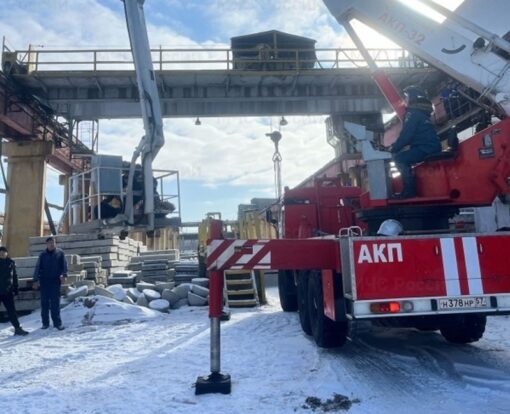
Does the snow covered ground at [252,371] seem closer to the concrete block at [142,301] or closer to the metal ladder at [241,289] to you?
the concrete block at [142,301]

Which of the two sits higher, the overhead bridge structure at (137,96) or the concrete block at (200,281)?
the overhead bridge structure at (137,96)

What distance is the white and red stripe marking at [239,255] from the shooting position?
14.4 ft

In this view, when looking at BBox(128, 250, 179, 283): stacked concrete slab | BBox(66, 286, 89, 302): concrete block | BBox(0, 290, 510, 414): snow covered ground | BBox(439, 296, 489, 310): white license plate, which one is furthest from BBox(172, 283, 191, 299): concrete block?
BBox(439, 296, 489, 310): white license plate

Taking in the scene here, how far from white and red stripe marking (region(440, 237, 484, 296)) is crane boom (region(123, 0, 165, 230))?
247 inches

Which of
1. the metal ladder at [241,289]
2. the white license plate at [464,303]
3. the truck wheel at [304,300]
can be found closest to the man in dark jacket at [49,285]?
the metal ladder at [241,289]

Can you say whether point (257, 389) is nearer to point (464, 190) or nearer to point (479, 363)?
point (479, 363)

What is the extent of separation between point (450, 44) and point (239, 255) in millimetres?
4308

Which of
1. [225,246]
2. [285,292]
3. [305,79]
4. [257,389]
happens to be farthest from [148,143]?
[305,79]

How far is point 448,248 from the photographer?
415 cm

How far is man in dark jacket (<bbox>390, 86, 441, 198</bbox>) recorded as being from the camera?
17.4 ft

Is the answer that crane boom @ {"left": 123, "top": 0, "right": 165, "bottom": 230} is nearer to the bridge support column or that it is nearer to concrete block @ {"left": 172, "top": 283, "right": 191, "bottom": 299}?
concrete block @ {"left": 172, "top": 283, "right": 191, "bottom": 299}

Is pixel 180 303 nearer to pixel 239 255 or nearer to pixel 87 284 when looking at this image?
pixel 87 284

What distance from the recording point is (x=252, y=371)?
5062 mm

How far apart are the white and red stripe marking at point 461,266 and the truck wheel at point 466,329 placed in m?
1.63
